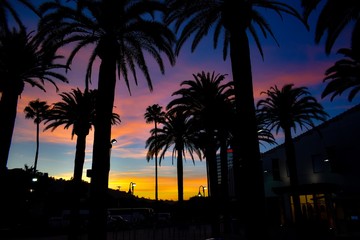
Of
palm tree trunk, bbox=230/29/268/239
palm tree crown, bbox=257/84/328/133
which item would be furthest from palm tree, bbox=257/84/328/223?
palm tree trunk, bbox=230/29/268/239

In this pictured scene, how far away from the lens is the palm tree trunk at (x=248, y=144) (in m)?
12.9

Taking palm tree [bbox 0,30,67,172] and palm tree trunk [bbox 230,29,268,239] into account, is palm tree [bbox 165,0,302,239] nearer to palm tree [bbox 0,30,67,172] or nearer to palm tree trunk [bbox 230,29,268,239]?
palm tree trunk [bbox 230,29,268,239]

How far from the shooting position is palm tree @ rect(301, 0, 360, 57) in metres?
16.9

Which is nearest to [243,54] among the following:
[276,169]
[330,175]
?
[330,175]

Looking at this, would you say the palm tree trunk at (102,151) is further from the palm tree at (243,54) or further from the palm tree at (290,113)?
the palm tree at (290,113)

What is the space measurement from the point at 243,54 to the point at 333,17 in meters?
6.20

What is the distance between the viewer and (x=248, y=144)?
13758 millimetres

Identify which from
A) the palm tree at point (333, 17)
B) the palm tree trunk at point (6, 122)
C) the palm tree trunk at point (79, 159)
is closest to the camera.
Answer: the palm tree at point (333, 17)

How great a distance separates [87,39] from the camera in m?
18.8

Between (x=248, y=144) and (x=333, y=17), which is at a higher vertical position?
(x=333, y=17)

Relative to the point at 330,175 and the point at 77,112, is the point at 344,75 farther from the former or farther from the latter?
the point at 77,112

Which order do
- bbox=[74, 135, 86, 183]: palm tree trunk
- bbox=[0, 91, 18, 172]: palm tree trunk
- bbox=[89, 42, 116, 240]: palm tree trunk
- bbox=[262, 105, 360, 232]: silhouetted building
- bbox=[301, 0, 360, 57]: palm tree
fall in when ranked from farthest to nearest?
bbox=[262, 105, 360, 232]: silhouetted building → bbox=[74, 135, 86, 183]: palm tree trunk → bbox=[0, 91, 18, 172]: palm tree trunk → bbox=[301, 0, 360, 57]: palm tree → bbox=[89, 42, 116, 240]: palm tree trunk

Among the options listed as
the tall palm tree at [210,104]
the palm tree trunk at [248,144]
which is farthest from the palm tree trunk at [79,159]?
the palm tree trunk at [248,144]

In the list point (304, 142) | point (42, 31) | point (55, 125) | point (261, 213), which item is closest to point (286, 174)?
point (304, 142)
